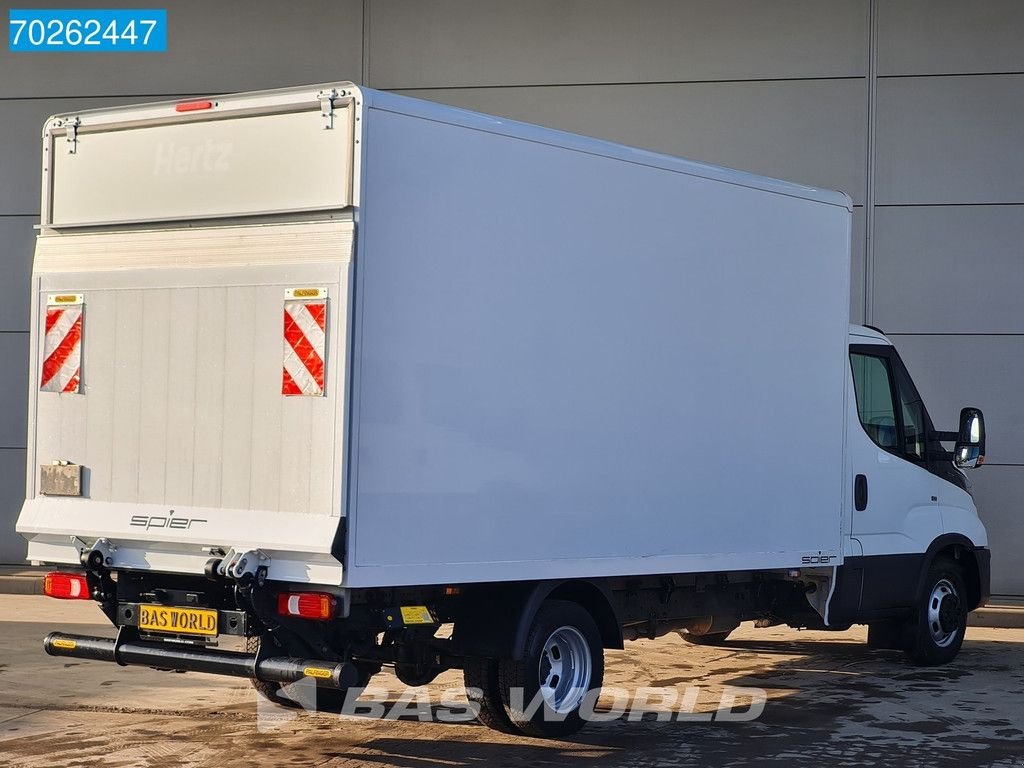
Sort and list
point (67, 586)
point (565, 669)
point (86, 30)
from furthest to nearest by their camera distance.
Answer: point (86, 30) < point (565, 669) < point (67, 586)

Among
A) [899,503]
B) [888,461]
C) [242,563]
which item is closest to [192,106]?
[242,563]

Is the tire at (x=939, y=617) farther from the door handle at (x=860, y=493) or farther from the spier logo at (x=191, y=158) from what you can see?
the spier logo at (x=191, y=158)

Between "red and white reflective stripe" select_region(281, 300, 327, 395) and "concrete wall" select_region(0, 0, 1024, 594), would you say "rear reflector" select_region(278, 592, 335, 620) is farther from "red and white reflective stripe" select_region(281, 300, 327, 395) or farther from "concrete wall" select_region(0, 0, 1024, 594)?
"concrete wall" select_region(0, 0, 1024, 594)

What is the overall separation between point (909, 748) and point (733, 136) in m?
9.14

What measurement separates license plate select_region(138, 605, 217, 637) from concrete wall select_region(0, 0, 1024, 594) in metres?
9.79

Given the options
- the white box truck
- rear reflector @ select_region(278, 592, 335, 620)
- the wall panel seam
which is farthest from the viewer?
the wall panel seam

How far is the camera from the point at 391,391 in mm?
7027

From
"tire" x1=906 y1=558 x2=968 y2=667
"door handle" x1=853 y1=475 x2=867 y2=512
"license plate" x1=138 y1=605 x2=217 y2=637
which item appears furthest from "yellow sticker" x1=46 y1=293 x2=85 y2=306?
"tire" x1=906 y1=558 x2=968 y2=667

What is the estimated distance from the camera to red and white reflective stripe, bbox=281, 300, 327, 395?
6.93 metres

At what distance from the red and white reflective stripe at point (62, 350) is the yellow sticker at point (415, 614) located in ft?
7.06

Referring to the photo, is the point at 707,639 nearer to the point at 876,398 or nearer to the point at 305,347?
the point at 876,398

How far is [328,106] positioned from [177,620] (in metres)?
2.65

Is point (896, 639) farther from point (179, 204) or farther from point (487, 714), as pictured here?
point (179, 204)

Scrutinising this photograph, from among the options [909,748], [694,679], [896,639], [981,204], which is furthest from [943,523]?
[981,204]
